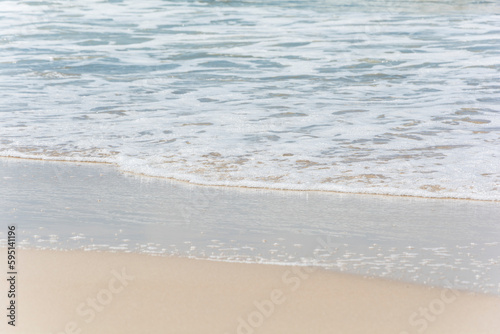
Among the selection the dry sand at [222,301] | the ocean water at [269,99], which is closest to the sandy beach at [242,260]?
the dry sand at [222,301]

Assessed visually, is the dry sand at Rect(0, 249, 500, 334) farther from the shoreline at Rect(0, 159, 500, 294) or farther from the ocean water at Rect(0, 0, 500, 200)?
the ocean water at Rect(0, 0, 500, 200)

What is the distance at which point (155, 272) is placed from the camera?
121 inches

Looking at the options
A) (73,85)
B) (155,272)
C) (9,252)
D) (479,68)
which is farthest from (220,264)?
(479,68)

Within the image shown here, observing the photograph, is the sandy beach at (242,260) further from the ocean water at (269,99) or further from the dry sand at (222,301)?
the ocean water at (269,99)

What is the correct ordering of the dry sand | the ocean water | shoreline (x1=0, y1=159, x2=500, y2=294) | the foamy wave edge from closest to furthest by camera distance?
the dry sand, shoreline (x1=0, y1=159, x2=500, y2=294), the foamy wave edge, the ocean water

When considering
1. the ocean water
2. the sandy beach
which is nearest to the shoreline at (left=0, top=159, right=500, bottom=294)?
the sandy beach

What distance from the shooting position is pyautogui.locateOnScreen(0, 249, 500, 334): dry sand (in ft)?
8.43

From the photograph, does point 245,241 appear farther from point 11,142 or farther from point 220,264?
point 11,142

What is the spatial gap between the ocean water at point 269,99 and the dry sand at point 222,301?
1.51 metres

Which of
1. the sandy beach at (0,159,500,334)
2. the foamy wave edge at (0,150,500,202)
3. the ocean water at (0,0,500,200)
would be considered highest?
the sandy beach at (0,159,500,334)

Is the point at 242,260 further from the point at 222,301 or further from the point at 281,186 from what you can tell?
the point at 281,186

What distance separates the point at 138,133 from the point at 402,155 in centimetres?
225

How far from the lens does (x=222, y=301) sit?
278 cm

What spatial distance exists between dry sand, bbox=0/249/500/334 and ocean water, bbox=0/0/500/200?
1.51 m
